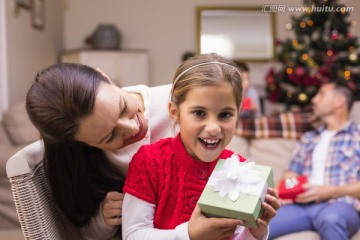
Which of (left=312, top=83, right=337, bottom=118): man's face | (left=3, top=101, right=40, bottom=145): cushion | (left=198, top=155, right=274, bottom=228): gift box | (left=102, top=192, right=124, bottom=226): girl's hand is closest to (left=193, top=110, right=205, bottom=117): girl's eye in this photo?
(left=198, top=155, right=274, bottom=228): gift box

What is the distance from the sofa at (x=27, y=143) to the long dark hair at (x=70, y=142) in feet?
5.20

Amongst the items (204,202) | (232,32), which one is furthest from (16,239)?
(232,32)

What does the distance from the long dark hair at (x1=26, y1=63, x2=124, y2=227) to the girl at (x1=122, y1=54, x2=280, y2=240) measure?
0.17 m

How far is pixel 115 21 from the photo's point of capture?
5.85m

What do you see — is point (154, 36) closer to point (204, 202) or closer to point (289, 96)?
point (289, 96)

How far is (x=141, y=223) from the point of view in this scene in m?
1.02

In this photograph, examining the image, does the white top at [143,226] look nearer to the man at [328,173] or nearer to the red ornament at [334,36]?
the man at [328,173]

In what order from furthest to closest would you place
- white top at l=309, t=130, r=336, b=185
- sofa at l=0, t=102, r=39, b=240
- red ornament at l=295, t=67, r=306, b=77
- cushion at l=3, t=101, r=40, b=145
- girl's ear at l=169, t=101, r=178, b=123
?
red ornament at l=295, t=67, r=306, b=77 → cushion at l=3, t=101, r=40, b=145 → sofa at l=0, t=102, r=39, b=240 → white top at l=309, t=130, r=336, b=185 → girl's ear at l=169, t=101, r=178, b=123

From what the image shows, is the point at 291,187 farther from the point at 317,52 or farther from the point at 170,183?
the point at 317,52

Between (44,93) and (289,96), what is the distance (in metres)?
3.37

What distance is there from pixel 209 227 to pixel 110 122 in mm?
330

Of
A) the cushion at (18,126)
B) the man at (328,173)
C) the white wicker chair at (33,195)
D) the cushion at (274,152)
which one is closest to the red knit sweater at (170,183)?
the white wicker chair at (33,195)

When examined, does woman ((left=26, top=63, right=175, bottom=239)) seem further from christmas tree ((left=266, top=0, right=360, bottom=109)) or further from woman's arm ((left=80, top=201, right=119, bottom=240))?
christmas tree ((left=266, top=0, right=360, bottom=109))

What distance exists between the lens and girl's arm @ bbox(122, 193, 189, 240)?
98 cm
